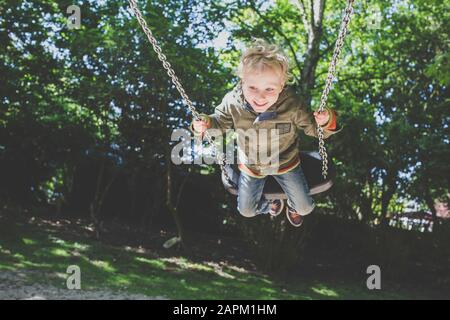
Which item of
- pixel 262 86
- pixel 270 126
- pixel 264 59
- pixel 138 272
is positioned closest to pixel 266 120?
pixel 270 126

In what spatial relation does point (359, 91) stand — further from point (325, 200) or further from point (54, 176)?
point (54, 176)

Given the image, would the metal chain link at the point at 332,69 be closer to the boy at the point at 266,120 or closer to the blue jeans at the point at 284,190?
the boy at the point at 266,120

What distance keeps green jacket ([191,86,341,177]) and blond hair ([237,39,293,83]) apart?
285 millimetres

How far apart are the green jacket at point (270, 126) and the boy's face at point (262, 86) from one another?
15cm

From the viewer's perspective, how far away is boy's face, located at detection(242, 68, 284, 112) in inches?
103

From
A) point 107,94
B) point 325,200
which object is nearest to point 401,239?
point 325,200

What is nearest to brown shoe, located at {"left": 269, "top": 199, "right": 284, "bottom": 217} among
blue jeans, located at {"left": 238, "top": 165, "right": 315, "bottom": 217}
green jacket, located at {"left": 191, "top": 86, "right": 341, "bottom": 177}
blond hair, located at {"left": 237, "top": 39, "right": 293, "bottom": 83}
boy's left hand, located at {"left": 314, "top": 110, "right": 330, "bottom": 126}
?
blue jeans, located at {"left": 238, "top": 165, "right": 315, "bottom": 217}

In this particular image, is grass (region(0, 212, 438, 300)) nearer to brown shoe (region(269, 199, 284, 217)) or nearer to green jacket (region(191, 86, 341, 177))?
brown shoe (region(269, 199, 284, 217))

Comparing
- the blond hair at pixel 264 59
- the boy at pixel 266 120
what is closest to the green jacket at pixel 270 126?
the boy at pixel 266 120

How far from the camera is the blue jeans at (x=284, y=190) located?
3.32 meters

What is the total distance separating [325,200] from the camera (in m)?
11.1

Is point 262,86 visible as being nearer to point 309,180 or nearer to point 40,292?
point 309,180

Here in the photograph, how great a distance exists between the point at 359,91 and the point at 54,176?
26.1 ft
